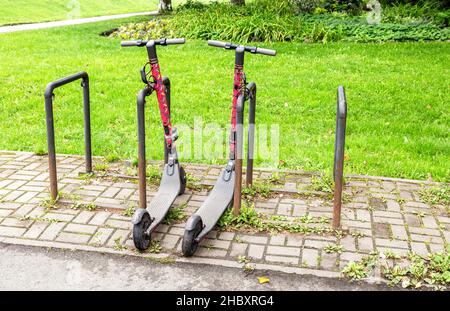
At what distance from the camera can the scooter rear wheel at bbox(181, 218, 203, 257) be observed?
381 cm

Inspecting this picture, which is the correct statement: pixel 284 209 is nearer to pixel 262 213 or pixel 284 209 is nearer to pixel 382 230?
pixel 262 213

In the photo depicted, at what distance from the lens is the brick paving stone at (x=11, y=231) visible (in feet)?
13.8

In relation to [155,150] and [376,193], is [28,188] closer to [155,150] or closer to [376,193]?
[155,150]

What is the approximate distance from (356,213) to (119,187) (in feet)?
6.83

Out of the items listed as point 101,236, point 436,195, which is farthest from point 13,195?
point 436,195

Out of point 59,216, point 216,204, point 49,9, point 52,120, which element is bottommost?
point 59,216

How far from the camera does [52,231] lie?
4238mm

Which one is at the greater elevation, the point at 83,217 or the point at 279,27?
the point at 279,27

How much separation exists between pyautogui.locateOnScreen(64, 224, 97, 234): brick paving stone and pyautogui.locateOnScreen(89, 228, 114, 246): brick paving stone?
0.05m

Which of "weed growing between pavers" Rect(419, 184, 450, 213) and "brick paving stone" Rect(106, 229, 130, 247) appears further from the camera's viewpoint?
"weed growing between pavers" Rect(419, 184, 450, 213)

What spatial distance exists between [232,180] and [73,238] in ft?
4.50

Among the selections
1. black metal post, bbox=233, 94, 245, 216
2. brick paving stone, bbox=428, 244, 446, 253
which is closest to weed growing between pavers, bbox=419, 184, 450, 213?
brick paving stone, bbox=428, 244, 446, 253

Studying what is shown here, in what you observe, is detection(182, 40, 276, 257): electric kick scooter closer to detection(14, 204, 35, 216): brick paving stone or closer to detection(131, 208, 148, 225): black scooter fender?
detection(131, 208, 148, 225): black scooter fender
